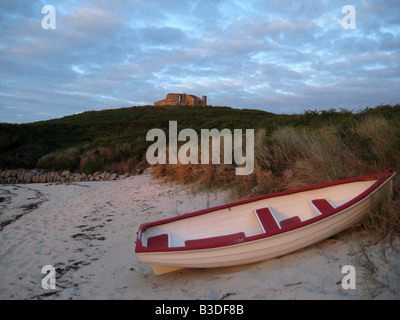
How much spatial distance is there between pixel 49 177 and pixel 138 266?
11920 mm

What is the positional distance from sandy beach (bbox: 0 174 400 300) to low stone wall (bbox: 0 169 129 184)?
6.04 meters

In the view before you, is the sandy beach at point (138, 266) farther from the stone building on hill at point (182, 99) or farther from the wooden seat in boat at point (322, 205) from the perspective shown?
the stone building on hill at point (182, 99)

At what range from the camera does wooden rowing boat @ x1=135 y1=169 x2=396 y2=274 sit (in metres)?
3.45

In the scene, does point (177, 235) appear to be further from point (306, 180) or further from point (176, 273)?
point (306, 180)

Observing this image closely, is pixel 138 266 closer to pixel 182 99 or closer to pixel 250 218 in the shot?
pixel 250 218

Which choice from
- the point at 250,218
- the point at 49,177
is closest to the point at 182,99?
the point at 49,177

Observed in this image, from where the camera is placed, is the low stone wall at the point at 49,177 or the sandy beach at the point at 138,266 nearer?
the sandy beach at the point at 138,266

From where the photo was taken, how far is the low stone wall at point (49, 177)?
547 inches

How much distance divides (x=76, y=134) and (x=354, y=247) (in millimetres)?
27583

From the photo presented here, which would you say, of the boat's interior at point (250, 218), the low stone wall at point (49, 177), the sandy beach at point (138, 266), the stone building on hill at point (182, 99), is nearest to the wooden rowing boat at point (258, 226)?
the boat's interior at point (250, 218)

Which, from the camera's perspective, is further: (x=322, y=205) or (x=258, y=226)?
(x=258, y=226)

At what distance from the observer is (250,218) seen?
454 cm
